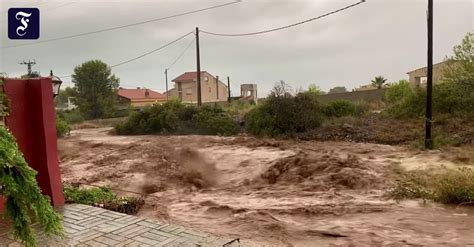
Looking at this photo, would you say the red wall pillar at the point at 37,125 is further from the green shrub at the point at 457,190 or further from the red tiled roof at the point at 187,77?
the red tiled roof at the point at 187,77

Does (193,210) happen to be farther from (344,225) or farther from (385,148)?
(385,148)

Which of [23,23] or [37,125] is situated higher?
[23,23]

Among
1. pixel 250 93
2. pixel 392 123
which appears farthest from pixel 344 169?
pixel 250 93

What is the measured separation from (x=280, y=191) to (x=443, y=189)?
302 cm

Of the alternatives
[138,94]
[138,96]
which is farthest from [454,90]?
[138,94]

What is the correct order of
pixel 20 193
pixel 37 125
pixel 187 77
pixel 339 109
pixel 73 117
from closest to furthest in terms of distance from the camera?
pixel 20 193 → pixel 37 125 → pixel 339 109 → pixel 73 117 → pixel 187 77

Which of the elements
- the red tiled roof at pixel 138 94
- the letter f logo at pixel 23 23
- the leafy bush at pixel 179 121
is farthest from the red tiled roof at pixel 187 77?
the letter f logo at pixel 23 23

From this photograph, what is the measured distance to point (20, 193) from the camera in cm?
243

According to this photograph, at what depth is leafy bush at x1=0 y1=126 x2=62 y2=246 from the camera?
7.68 feet

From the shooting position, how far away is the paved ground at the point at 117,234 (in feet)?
14.4

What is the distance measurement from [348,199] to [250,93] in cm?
4815

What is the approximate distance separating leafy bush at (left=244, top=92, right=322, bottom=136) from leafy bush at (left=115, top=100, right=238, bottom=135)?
7.73ft

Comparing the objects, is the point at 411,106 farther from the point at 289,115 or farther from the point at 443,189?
the point at 443,189

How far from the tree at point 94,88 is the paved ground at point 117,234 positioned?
127 feet
